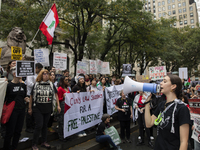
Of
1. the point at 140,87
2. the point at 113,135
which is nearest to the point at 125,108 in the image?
the point at 113,135

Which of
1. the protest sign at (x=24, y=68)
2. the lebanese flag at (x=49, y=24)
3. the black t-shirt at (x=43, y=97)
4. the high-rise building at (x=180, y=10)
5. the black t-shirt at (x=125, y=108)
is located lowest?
the black t-shirt at (x=125, y=108)

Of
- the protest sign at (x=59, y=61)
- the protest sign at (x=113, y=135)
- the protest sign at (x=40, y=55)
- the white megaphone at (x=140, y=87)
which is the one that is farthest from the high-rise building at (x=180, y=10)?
the white megaphone at (x=140, y=87)

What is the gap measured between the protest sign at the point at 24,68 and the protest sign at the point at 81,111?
3.92 feet

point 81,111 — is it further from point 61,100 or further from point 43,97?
point 43,97

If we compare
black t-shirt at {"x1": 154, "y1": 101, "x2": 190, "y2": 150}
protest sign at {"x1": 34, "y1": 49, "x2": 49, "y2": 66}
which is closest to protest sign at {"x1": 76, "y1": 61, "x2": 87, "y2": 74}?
protest sign at {"x1": 34, "y1": 49, "x2": 49, "y2": 66}

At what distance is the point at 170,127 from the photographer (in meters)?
1.90

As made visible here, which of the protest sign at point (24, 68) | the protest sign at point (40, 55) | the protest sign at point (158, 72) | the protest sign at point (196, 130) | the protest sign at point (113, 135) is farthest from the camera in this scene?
the protest sign at point (158, 72)

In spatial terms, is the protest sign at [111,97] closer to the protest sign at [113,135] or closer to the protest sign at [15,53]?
the protest sign at [113,135]

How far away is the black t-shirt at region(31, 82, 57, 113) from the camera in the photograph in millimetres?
3828

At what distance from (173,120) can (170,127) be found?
3.5 inches

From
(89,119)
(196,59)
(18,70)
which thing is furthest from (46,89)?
(196,59)

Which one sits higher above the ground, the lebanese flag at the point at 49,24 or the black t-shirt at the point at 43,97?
the lebanese flag at the point at 49,24

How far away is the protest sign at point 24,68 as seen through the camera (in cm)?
374

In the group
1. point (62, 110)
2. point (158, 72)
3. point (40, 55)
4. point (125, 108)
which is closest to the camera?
point (62, 110)
